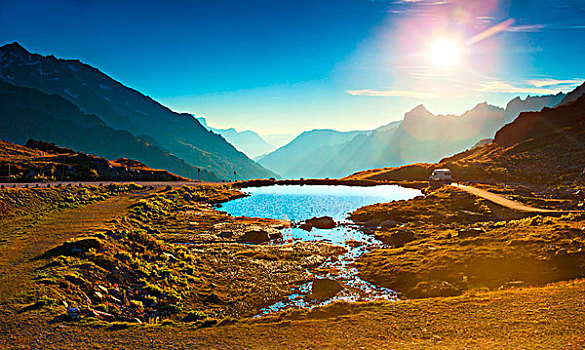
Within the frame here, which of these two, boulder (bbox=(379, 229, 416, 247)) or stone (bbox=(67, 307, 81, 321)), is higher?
boulder (bbox=(379, 229, 416, 247))

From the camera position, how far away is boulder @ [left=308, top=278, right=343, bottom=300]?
29.6m

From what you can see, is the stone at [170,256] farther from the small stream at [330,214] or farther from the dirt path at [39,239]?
the small stream at [330,214]

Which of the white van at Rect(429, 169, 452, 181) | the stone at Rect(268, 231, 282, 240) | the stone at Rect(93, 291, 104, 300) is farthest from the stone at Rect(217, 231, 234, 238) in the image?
the white van at Rect(429, 169, 452, 181)

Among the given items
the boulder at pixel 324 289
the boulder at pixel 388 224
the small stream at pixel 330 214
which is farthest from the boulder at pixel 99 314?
the boulder at pixel 388 224

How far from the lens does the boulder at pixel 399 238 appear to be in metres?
47.2

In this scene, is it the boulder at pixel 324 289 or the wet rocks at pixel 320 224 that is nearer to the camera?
the boulder at pixel 324 289

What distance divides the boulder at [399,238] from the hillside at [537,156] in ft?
212

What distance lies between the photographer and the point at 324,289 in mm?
30500

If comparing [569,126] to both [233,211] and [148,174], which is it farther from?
[148,174]

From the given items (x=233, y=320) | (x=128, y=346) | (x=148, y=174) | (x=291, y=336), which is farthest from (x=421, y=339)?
(x=148, y=174)

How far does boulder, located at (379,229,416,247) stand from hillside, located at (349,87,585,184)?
64565 millimetres

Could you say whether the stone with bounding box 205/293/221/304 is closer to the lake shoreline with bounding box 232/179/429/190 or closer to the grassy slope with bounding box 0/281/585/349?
the grassy slope with bounding box 0/281/585/349

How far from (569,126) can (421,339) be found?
154497mm

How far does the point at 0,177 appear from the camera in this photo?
75000mm
